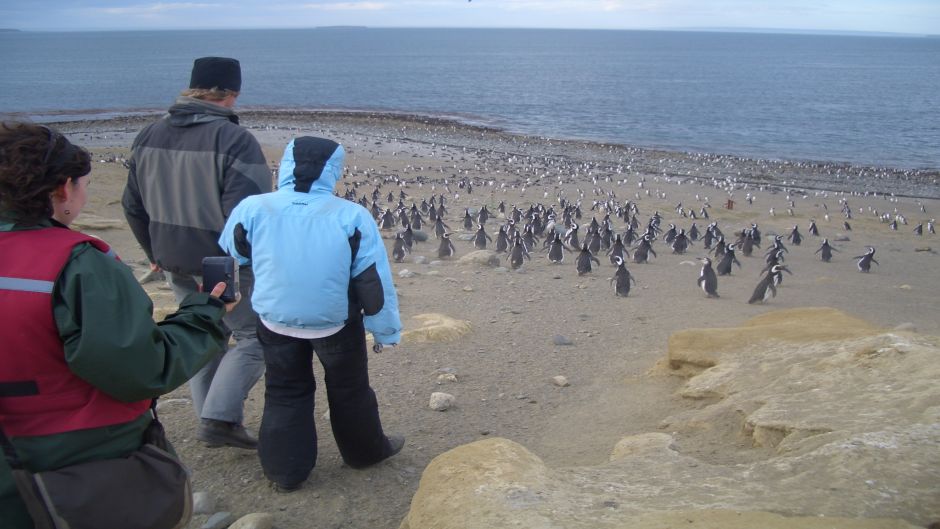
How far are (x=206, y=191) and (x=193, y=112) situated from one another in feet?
1.49

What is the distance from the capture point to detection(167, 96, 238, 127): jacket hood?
4.44 m

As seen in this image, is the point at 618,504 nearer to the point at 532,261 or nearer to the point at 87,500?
the point at 87,500

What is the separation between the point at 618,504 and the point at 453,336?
14.8 ft

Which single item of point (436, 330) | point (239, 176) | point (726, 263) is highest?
point (239, 176)

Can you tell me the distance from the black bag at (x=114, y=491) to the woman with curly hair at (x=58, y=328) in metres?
0.04

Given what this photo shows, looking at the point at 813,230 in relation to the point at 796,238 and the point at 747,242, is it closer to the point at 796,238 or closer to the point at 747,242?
the point at 796,238

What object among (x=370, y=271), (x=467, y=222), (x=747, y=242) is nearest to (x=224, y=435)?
(x=370, y=271)

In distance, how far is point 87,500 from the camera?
2395 millimetres

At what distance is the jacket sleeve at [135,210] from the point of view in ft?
15.3

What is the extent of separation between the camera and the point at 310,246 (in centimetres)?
387

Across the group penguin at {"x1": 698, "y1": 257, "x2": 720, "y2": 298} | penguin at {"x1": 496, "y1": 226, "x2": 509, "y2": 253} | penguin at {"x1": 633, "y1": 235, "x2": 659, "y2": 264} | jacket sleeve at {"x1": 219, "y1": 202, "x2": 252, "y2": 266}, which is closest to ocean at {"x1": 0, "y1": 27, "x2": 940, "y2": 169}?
penguin at {"x1": 633, "y1": 235, "x2": 659, "y2": 264}

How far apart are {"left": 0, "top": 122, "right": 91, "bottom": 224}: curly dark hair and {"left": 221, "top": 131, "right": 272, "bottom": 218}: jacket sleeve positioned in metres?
1.92

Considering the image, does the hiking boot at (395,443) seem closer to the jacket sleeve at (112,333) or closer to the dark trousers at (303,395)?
the dark trousers at (303,395)

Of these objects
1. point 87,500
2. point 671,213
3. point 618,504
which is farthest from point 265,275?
point 671,213
